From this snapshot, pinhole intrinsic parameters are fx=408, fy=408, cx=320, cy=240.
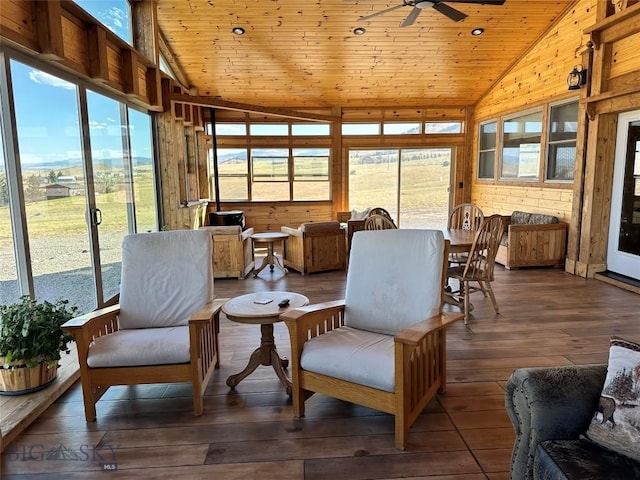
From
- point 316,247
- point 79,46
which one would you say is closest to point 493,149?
point 316,247

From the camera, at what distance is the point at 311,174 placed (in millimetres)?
9039

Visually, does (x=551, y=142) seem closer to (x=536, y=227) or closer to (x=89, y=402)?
(x=536, y=227)

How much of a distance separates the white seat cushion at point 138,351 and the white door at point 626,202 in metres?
5.37

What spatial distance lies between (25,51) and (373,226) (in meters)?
3.48

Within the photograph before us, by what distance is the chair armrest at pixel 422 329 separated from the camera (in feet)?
6.44

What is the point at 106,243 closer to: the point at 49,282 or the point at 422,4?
the point at 49,282

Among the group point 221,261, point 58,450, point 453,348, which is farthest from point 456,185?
point 58,450

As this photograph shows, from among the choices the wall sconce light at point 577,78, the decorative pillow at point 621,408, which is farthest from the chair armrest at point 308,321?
the wall sconce light at point 577,78

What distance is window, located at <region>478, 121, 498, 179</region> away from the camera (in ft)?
27.0

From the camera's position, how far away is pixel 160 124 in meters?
5.80

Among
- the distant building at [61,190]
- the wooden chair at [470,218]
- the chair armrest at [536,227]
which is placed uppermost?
the distant building at [61,190]

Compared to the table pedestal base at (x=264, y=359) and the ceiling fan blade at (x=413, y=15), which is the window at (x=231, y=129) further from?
the table pedestal base at (x=264, y=359)

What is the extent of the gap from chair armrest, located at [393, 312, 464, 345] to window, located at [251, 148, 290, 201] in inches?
277

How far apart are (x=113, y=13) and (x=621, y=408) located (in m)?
5.55
